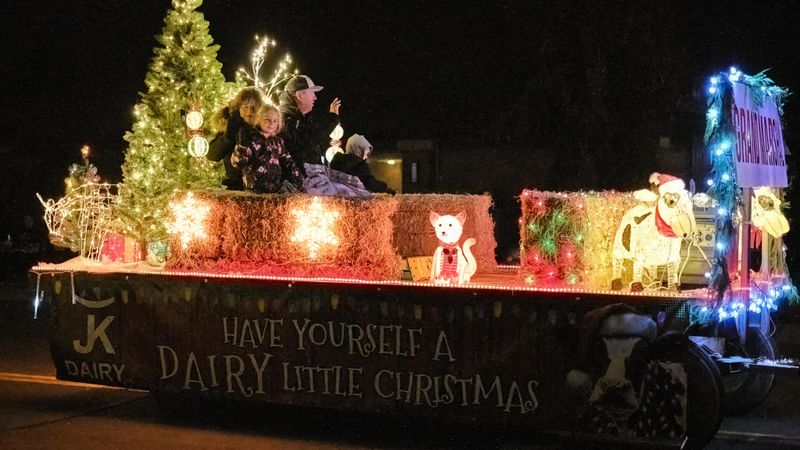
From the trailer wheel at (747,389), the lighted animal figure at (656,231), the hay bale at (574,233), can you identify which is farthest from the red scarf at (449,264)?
the trailer wheel at (747,389)

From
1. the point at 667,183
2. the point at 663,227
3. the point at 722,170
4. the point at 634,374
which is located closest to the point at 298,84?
the point at 667,183

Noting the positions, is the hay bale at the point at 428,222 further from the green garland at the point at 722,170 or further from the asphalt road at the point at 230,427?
the green garland at the point at 722,170

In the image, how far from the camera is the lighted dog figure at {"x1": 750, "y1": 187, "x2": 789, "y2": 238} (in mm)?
8023

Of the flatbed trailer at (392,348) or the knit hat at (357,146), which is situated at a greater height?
the knit hat at (357,146)

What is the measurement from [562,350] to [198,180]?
4.19 metres

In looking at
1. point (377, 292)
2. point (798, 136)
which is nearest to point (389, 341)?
point (377, 292)

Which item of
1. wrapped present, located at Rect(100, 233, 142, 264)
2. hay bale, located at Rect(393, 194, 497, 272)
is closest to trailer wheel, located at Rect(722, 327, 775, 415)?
hay bale, located at Rect(393, 194, 497, 272)

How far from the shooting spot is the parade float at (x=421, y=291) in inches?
273

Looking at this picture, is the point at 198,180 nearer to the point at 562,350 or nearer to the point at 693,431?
the point at 562,350

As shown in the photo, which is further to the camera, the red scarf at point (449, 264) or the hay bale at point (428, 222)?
the hay bale at point (428, 222)

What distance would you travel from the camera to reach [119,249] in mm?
Result: 9586

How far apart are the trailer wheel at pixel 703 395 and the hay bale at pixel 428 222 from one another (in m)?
3.03

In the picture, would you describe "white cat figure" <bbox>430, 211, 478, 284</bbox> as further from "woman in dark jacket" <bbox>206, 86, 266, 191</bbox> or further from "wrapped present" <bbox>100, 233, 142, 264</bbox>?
"wrapped present" <bbox>100, 233, 142, 264</bbox>

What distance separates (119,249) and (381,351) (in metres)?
3.30
